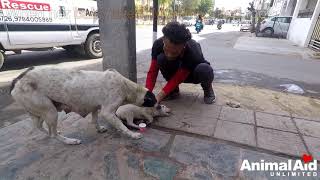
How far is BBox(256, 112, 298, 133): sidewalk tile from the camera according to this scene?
3119mm

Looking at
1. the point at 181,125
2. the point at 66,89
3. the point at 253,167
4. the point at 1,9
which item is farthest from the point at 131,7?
the point at 1,9

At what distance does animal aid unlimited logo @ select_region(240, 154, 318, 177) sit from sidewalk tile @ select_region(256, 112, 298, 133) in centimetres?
66

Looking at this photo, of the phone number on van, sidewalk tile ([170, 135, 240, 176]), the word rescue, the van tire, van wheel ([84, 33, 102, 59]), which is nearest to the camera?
sidewalk tile ([170, 135, 240, 176])

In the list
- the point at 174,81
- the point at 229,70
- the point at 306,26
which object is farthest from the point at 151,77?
the point at 306,26

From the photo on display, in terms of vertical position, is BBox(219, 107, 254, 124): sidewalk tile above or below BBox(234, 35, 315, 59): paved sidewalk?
above

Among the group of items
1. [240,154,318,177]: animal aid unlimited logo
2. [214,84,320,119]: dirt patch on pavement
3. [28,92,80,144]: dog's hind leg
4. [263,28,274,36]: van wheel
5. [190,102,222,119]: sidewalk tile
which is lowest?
[263,28,274,36]: van wheel

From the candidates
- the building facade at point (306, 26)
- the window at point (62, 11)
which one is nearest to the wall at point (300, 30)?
the building facade at point (306, 26)

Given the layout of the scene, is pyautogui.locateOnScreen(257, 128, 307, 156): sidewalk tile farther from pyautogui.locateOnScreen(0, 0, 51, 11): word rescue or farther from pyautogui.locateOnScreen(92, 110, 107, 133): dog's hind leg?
pyautogui.locateOnScreen(0, 0, 51, 11): word rescue

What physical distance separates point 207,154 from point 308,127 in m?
1.62

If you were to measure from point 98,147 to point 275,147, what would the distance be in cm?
203

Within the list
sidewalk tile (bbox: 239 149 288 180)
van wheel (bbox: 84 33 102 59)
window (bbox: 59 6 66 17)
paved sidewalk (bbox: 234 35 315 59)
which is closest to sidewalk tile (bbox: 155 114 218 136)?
sidewalk tile (bbox: 239 149 288 180)

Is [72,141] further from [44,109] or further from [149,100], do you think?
[149,100]

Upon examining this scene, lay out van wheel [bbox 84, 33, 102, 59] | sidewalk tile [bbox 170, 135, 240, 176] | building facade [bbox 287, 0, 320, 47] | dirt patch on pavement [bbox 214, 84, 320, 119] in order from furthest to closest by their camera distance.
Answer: building facade [bbox 287, 0, 320, 47] → van wheel [bbox 84, 33, 102, 59] → dirt patch on pavement [bbox 214, 84, 320, 119] → sidewalk tile [bbox 170, 135, 240, 176]

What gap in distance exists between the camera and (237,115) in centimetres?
345
